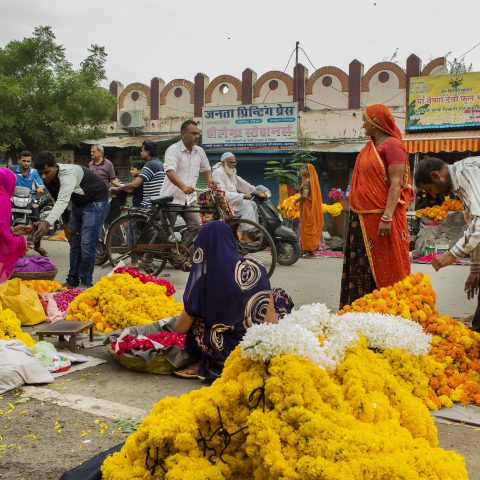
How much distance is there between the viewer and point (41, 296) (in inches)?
240

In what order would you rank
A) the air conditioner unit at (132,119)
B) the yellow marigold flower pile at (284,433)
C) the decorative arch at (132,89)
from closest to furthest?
1. the yellow marigold flower pile at (284,433)
2. the air conditioner unit at (132,119)
3. the decorative arch at (132,89)

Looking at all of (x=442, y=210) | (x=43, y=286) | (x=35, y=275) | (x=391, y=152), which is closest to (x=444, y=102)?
(x=442, y=210)

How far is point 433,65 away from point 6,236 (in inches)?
794

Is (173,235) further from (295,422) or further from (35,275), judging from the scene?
(295,422)

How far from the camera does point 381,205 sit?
5102 millimetres

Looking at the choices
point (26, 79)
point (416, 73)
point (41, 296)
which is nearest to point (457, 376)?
point (41, 296)

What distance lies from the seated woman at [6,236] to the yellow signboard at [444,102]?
16.0 m

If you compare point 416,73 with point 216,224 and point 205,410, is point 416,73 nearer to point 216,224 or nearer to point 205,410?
point 216,224

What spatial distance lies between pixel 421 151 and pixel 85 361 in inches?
602

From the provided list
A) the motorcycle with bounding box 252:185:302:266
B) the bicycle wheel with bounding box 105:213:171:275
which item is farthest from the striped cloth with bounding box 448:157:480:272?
the motorcycle with bounding box 252:185:302:266

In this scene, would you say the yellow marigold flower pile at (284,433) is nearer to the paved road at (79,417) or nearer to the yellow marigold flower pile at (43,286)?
the paved road at (79,417)

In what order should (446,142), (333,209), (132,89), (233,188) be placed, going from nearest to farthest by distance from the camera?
(233,188)
(333,209)
(446,142)
(132,89)

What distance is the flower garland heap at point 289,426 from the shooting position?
1.94 m

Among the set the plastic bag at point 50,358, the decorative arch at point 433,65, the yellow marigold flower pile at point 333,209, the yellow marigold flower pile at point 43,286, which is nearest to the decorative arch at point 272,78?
the decorative arch at point 433,65
